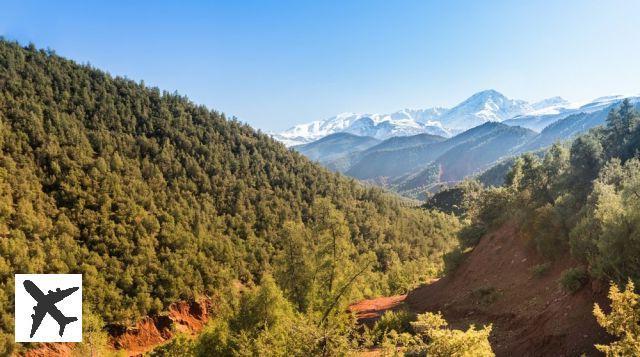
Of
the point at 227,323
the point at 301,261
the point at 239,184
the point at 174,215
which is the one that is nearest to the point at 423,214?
the point at 239,184

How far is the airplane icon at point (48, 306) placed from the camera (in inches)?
1056

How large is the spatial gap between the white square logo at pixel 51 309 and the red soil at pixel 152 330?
4803cm

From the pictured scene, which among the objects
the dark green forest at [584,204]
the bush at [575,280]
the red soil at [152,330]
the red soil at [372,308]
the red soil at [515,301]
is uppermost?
the dark green forest at [584,204]

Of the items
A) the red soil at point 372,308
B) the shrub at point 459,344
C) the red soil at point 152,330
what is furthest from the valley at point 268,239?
the red soil at point 372,308

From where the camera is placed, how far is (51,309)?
27625 millimetres

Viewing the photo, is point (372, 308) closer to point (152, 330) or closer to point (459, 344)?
point (152, 330)

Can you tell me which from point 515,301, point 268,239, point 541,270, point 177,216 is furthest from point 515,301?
point 177,216

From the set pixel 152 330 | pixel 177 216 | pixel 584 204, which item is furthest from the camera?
pixel 177 216

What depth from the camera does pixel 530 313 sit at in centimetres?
3491

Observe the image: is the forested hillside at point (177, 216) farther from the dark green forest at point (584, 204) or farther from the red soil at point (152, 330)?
the dark green forest at point (584, 204)

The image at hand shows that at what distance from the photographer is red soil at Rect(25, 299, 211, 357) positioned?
220 feet

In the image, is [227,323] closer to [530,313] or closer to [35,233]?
[530,313]

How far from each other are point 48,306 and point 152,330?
58862 mm

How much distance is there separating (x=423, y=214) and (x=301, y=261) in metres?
145
